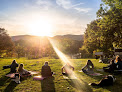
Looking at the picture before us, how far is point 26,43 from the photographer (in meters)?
103

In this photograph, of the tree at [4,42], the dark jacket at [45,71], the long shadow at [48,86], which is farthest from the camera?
the tree at [4,42]

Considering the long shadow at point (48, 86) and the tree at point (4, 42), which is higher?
the tree at point (4, 42)

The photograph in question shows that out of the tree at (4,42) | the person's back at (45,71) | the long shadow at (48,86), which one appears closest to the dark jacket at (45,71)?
the person's back at (45,71)

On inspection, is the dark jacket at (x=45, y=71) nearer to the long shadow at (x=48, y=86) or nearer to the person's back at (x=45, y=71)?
the person's back at (x=45, y=71)

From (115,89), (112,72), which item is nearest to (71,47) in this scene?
(112,72)

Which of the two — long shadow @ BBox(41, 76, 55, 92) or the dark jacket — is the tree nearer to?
the dark jacket

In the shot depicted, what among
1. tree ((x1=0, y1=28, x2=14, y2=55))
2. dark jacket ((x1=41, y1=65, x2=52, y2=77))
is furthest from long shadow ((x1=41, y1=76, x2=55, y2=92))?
tree ((x1=0, y1=28, x2=14, y2=55))

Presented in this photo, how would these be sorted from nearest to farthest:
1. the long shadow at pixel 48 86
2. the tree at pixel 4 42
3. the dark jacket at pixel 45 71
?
the long shadow at pixel 48 86 < the dark jacket at pixel 45 71 < the tree at pixel 4 42

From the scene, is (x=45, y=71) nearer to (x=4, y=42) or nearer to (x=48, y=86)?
(x=48, y=86)

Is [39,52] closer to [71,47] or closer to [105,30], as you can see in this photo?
[71,47]

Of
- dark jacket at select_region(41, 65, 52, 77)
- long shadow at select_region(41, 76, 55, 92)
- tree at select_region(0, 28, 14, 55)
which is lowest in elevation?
long shadow at select_region(41, 76, 55, 92)

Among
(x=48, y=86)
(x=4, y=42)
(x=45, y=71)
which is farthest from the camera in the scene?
(x=4, y=42)

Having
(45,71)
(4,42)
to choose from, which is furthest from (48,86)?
(4,42)

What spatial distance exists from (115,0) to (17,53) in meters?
44.4
